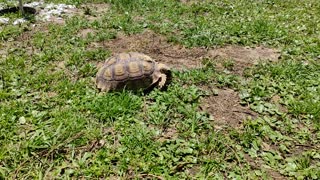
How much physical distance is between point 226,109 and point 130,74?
1.37 m

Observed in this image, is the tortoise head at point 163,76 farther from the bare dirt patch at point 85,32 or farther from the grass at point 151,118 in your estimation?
the bare dirt patch at point 85,32

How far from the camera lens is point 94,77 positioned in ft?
15.6

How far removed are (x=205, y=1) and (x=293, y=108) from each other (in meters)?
5.08

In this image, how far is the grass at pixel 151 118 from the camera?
10.6 feet

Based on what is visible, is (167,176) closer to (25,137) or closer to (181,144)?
(181,144)

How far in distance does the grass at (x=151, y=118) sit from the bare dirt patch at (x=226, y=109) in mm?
97

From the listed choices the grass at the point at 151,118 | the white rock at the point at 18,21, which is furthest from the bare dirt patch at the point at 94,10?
the white rock at the point at 18,21

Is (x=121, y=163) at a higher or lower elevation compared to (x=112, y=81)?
lower

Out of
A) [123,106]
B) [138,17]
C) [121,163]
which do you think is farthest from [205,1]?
[121,163]

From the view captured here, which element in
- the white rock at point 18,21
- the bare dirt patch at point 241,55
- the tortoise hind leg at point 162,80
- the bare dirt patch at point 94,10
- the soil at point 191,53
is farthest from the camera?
the bare dirt patch at point 94,10

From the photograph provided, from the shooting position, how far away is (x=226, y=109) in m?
4.18

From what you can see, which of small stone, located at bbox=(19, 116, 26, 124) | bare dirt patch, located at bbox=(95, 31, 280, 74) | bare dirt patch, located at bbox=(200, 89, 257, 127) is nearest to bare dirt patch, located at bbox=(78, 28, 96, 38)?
bare dirt patch, located at bbox=(95, 31, 280, 74)

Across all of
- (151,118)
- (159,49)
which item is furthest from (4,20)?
(151,118)

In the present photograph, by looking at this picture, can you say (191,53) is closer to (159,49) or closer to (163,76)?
(159,49)
